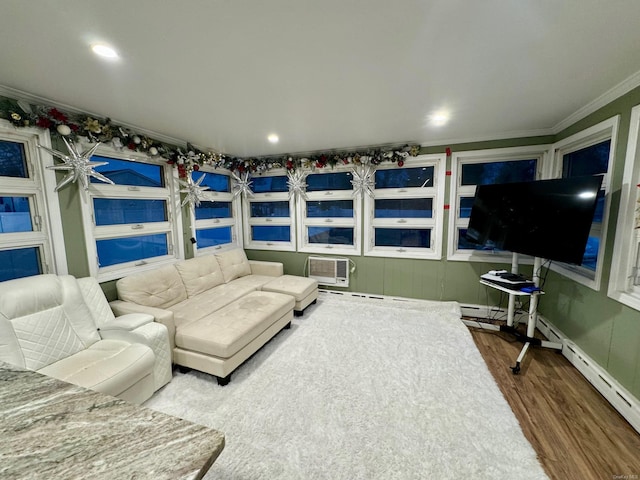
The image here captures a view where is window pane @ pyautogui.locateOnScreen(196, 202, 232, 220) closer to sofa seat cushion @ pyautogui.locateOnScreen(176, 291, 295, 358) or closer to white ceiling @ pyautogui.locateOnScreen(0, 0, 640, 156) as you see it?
white ceiling @ pyautogui.locateOnScreen(0, 0, 640, 156)

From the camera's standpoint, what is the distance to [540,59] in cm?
164

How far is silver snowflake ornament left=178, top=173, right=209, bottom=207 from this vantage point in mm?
3576

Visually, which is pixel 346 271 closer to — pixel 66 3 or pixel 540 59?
pixel 540 59

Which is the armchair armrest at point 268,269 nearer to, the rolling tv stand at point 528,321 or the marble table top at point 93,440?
the rolling tv stand at point 528,321

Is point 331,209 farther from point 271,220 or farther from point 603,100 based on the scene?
point 603,100

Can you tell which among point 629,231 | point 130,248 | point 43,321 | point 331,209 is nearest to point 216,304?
point 130,248

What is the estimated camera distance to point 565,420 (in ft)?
5.95

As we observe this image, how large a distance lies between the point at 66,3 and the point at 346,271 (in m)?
3.81

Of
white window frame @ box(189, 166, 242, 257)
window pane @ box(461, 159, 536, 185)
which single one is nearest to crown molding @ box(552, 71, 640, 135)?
window pane @ box(461, 159, 536, 185)

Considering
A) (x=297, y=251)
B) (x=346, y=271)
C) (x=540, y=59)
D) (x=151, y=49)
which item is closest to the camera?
(x=151, y=49)

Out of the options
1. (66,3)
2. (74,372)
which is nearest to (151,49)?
(66,3)

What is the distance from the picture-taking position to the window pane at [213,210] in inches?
158

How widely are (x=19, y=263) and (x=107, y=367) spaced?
55.2 inches

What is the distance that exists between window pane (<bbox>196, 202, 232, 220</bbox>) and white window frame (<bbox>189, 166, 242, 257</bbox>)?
0.07m
